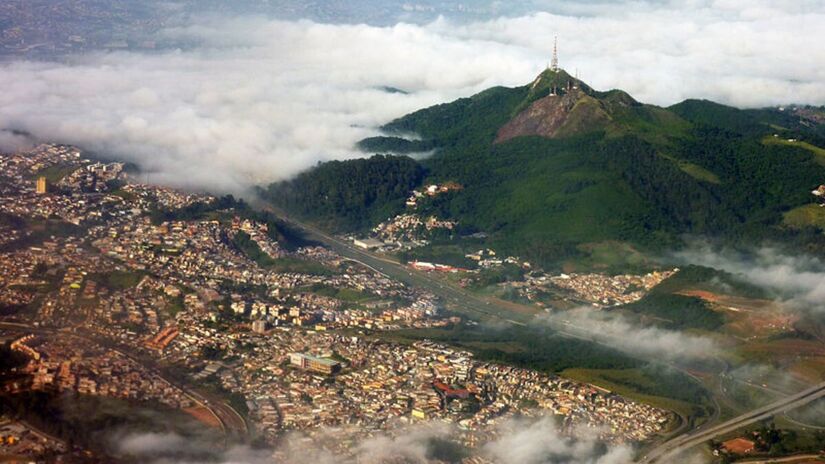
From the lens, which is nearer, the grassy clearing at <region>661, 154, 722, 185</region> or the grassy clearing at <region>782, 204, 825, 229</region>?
the grassy clearing at <region>782, 204, 825, 229</region>

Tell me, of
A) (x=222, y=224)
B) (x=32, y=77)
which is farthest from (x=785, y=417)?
(x=32, y=77)

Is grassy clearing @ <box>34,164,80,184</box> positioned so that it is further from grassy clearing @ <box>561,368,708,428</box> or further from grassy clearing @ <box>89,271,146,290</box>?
grassy clearing @ <box>561,368,708,428</box>

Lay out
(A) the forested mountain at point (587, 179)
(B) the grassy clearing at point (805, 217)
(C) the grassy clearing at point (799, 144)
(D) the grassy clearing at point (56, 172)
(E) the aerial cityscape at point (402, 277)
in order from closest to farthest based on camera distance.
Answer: (E) the aerial cityscape at point (402, 277) → (D) the grassy clearing at point (56, 172) → (B) the grassy clearing at point (805, 217) → (A) the forested mountain at point (587, 179) → (C) the grassy clearing at point (799, 144)

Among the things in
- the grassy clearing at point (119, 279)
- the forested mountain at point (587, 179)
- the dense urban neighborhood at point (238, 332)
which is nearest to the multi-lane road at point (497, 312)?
the dense urban neighborhood at point (238, 332)

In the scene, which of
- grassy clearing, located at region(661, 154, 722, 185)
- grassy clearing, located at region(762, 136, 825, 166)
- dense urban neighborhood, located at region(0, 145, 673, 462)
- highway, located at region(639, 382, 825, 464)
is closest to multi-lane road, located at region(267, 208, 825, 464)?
highway, located at region(639, 382, 825, 464)

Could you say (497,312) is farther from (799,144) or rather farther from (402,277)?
(799,144)

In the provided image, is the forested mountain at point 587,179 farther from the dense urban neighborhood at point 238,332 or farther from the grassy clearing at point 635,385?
the grassy clearing at point 635,385
